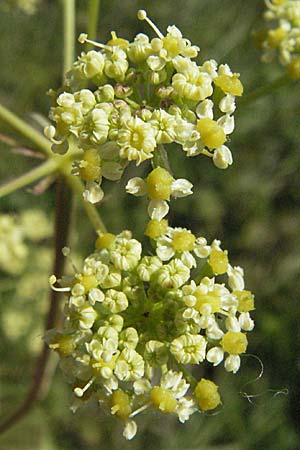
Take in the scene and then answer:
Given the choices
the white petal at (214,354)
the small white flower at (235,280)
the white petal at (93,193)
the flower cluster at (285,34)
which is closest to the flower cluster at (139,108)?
the white petal at (93,193)

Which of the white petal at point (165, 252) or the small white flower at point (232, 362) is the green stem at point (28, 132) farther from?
the small white flower at point (232, 362)

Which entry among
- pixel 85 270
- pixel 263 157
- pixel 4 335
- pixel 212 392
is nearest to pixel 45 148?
pixel 85 270

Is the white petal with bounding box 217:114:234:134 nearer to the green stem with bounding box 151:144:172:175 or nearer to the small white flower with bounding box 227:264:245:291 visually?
the green stem with bounding box 151:144:172:175

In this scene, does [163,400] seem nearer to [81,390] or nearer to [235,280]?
[81,390]

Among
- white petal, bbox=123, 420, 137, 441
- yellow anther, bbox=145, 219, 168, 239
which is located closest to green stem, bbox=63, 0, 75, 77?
yellow anther, bbox=145, 219, 168, 239

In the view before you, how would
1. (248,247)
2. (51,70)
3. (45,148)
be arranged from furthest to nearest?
(51,70) < (248,247) < (45,148)

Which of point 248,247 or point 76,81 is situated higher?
point 76,81

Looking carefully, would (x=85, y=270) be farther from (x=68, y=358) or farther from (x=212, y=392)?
(x=212, y=392)
